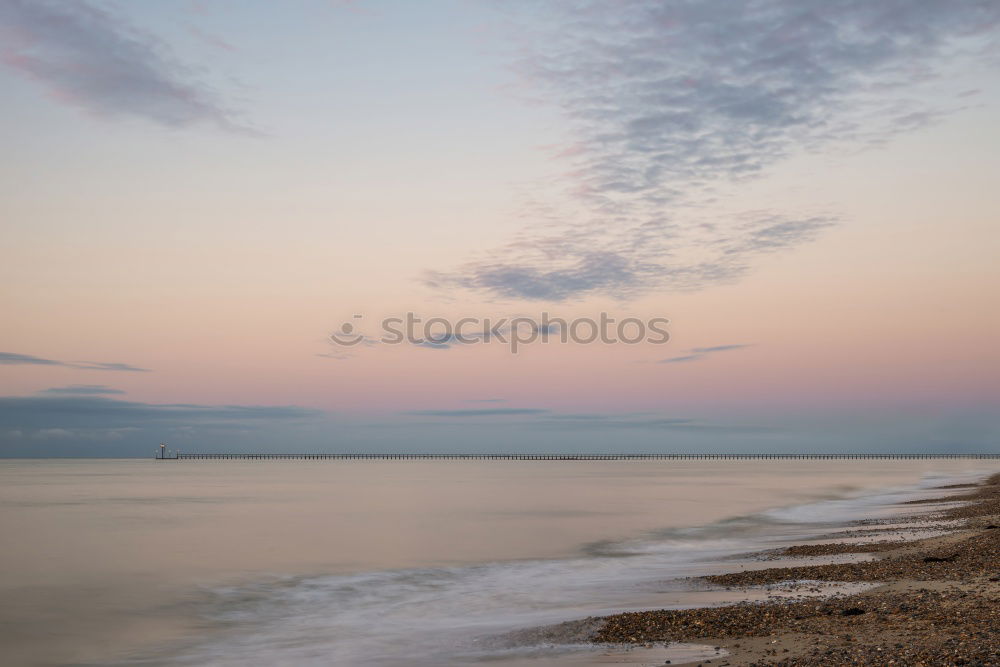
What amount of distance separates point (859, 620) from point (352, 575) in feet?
66.6

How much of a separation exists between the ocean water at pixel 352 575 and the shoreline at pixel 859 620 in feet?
6.31

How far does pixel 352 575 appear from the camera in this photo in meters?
29.6

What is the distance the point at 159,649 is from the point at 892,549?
70.1ft

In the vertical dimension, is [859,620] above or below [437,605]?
above

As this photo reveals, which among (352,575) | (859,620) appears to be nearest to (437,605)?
(352,575)

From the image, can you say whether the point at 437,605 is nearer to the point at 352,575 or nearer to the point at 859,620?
the point at 352,575

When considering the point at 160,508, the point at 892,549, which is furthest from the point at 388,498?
the point at 892,549

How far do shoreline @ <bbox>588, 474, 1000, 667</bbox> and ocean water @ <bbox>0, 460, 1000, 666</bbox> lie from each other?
1.92m

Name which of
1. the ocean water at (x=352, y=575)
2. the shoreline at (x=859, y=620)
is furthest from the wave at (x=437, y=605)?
the shoreline at (x=859, y=620)

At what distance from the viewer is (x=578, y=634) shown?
15977 mm

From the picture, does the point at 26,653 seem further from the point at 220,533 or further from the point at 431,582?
the point at 220,533

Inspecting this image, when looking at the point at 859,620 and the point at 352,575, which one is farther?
the point at 352,575

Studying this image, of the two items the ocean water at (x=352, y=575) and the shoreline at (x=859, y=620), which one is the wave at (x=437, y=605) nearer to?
the ocean water at (x=352, y=575)

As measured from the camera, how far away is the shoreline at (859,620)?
37.4ft
